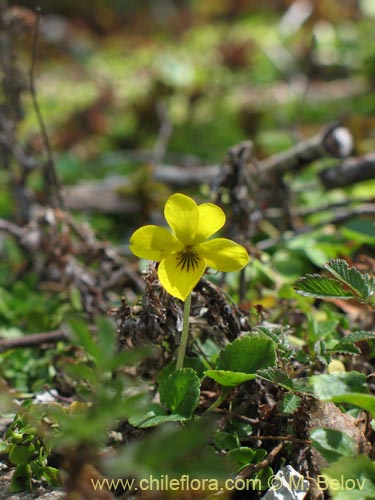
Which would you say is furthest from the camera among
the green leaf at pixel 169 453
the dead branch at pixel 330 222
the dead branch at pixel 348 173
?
the dead branch at pixel 348 173

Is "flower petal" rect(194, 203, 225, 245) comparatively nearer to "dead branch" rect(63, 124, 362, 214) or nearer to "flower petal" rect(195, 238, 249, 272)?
"flower petal" rect(195, 238, 249, 272)

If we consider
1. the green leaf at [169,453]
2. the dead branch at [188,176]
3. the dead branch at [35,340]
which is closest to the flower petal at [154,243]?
the green leaf at [169,453]

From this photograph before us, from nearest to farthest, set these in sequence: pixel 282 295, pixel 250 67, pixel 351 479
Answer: pixel 351 479 < pixel 282 295 < pixel 250 67

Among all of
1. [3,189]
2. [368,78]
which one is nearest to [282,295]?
[3,189]

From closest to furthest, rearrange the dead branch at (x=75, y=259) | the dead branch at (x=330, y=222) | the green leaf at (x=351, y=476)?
the green leaf at (x=351, y=476), the dead branch at (x=75, y=259), the dead branch at (x=330, y=222)

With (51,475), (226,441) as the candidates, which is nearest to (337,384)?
(226,441)

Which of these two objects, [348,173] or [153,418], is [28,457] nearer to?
[153,418]

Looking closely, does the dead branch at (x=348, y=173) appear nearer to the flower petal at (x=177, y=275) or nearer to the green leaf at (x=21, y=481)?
the flower petal at (x=177, y=275)

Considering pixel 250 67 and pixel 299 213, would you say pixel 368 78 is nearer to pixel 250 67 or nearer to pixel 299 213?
pixel 250 67
